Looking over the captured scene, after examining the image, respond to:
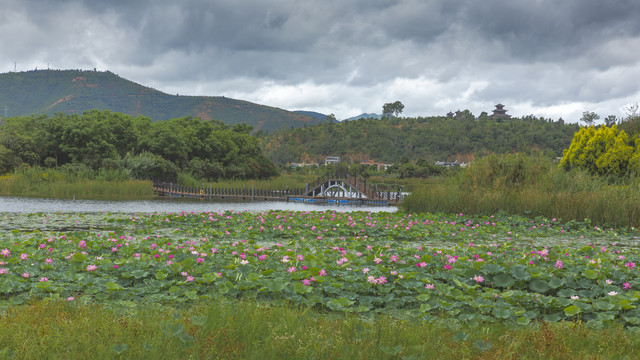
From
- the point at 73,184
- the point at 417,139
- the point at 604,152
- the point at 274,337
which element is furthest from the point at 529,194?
the point at 417,139

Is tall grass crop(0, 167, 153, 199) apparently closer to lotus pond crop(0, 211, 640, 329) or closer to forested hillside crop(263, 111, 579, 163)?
lotus pond crop(0, 211, 640, 329)

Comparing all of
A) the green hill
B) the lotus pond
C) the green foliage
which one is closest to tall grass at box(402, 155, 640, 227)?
the lotus pond

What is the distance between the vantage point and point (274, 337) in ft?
11.3

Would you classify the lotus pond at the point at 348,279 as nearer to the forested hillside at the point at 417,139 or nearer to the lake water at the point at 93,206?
the lake water at the point at 93,206

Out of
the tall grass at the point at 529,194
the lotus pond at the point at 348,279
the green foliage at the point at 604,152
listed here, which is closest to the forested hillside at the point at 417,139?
the green foliage at the point at 604,152

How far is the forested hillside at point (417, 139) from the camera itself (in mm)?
89938

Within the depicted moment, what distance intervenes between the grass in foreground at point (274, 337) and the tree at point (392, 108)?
128m

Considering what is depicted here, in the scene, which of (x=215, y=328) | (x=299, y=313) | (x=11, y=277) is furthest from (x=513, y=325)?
(x=11, y=277)

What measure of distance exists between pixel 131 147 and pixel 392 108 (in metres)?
92.1

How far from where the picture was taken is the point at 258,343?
3367 mm

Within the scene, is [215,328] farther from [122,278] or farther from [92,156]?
[92,156]

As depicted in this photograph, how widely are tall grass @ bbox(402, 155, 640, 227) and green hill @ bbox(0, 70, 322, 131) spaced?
515 ft

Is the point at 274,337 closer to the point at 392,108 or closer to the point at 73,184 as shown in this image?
the point at 73,184

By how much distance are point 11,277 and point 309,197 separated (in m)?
37.5
